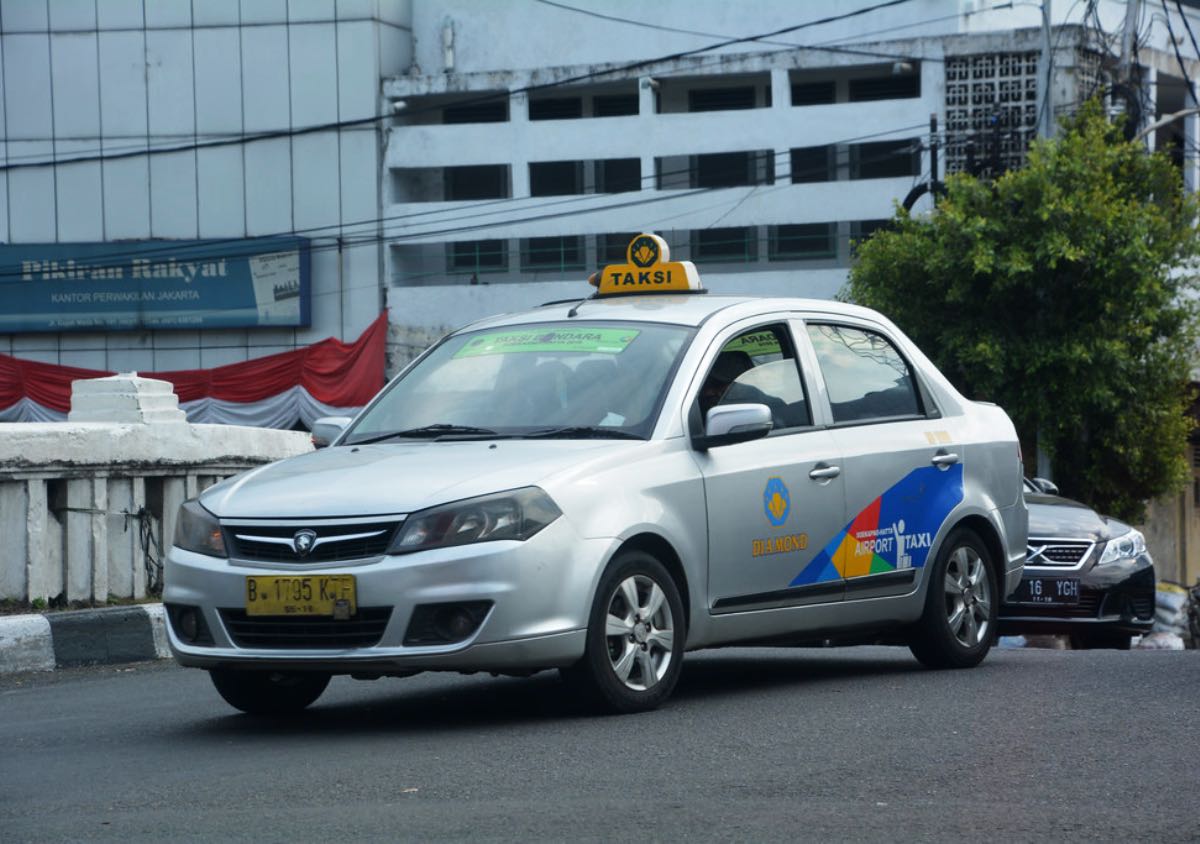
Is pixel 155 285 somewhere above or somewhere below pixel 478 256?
below

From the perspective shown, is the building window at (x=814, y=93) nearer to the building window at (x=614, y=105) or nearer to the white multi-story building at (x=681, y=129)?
the white multi-story building at (x=681, y=129)

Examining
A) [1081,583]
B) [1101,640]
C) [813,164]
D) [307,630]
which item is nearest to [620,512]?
[307,630]

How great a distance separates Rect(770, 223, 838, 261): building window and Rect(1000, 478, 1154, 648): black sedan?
3197cm

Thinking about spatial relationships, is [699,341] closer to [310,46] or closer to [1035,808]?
[1035,808]

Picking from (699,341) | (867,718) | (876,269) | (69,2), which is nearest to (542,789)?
(867,718)

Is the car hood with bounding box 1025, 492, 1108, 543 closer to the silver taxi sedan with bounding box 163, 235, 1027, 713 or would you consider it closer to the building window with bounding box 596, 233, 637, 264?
the silver taxi sedan with bounding box 163, 235, 1027, 713

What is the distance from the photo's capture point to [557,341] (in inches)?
286

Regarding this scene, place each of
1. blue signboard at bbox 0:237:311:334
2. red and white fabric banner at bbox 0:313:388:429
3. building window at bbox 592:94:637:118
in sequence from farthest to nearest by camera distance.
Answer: building window at bbox 592:94:637:118 → blue signboard at bbox 0:237:311:334 → red and white fabric banner at bbox 0:313:388:429

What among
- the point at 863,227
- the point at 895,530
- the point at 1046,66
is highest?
the point at 1046,66

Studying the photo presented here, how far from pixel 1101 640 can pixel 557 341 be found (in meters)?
7.04

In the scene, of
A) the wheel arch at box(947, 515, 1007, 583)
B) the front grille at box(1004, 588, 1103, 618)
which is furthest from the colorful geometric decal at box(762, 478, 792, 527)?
the front grille at box(1004, 588, 1103, 618)

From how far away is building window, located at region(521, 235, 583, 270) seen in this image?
4578cm

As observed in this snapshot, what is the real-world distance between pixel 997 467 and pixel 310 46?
39.6 meters

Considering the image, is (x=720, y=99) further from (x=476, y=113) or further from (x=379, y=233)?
(x=379, y=233)
